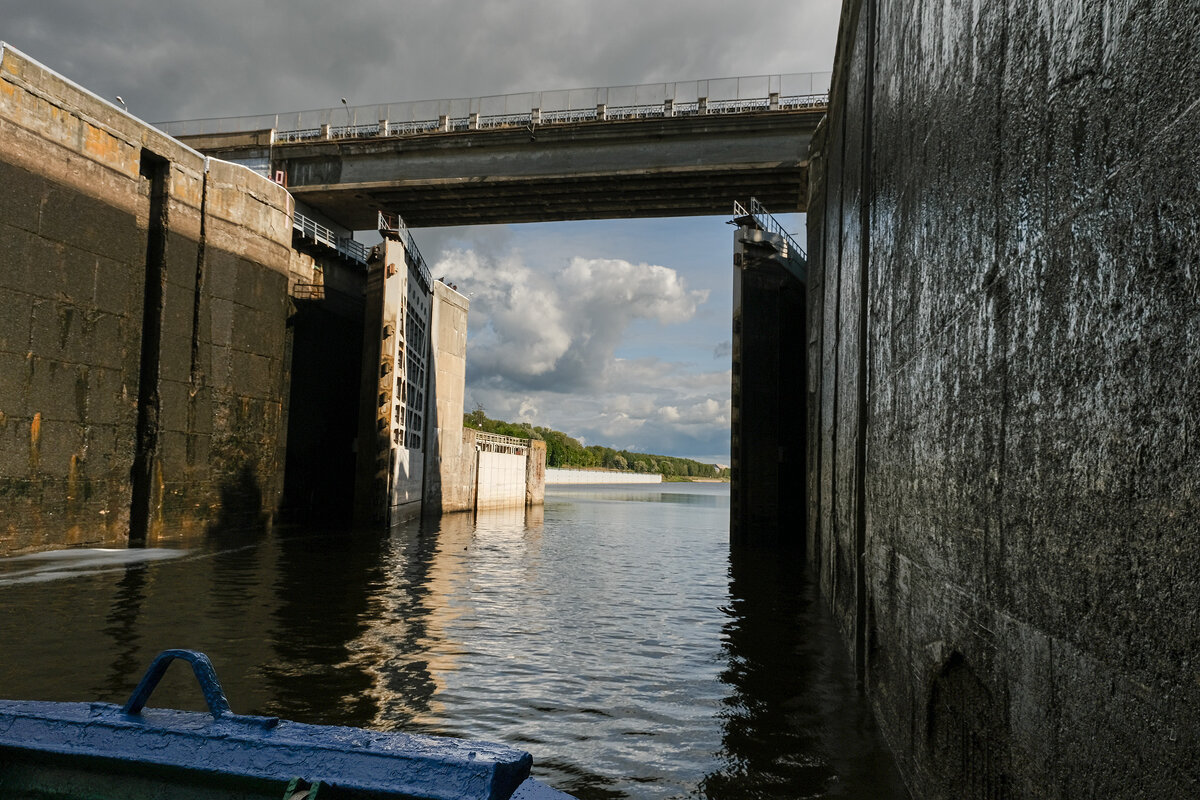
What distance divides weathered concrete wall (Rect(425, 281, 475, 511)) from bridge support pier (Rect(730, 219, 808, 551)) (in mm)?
10971

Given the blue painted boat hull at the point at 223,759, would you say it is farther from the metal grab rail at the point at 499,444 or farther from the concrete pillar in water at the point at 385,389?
the metal grab rail at the point at 499,444

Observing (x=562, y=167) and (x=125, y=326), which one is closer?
(x=125, y=326)

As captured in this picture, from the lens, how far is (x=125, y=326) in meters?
15.7

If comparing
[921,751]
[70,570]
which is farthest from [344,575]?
[921,751]

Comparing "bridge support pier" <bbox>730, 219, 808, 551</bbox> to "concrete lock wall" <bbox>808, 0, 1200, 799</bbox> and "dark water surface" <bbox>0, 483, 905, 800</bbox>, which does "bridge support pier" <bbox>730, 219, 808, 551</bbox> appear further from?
"concrete lock wall" <bbox>808, 0, 1200, 799</bbox>

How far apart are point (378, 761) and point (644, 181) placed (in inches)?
990

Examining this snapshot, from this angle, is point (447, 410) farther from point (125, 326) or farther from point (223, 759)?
point (223, 759)

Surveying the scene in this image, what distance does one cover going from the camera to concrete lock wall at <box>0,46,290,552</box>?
13508 millimetres

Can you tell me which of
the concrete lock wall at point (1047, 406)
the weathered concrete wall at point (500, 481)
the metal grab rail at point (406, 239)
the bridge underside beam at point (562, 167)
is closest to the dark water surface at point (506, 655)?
the concrete lock wall at point (1047, 406)

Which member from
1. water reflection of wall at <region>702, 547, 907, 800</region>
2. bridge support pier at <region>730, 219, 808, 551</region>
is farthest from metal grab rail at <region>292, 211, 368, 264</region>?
water reflection of wall at <region>702, 547, 907, 800</region>

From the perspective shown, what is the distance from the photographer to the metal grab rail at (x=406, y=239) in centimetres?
2173

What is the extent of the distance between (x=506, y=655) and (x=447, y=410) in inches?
822

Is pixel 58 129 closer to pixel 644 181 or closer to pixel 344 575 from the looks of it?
pixel 344 575

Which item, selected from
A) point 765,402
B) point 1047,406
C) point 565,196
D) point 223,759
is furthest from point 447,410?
point 1047,406
